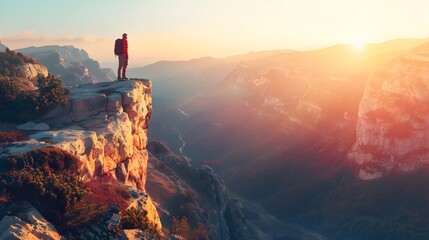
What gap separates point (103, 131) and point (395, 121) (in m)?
136

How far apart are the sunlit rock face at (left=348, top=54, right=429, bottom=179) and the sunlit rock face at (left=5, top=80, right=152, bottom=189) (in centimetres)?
12198

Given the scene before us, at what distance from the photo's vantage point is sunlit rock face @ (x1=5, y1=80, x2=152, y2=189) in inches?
1410

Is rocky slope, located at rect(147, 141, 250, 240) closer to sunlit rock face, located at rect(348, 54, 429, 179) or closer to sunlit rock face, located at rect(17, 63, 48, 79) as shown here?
sunlit rock face, located at rect(17, 63, 48, 79)

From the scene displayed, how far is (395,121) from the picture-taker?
499 ft

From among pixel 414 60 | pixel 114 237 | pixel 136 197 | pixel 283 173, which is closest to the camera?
pixel 114 237

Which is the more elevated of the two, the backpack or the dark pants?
the backpack

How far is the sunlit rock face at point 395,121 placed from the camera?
146375 millimetres

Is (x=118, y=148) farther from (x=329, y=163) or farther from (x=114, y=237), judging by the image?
(x=329, y=163)

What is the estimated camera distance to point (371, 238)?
139m

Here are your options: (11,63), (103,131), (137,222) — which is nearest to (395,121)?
(11,63)

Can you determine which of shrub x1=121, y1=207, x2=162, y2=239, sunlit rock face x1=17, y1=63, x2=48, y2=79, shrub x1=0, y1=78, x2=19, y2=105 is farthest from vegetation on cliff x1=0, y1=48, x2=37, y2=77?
shrub x1=121, y1=207, x2=162, y2=239

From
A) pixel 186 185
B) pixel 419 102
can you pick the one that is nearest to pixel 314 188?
pixel 419 102

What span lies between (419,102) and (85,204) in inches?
5701

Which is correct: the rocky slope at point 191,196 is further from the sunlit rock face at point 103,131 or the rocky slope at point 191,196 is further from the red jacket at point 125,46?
the red jacket at point 125,46
